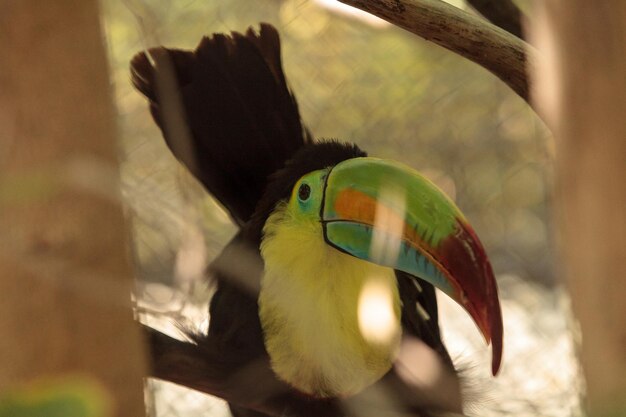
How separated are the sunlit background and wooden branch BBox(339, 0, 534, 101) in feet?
2.83

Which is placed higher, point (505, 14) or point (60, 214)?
point (505, 14)

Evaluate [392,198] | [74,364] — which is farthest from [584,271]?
[392,198]

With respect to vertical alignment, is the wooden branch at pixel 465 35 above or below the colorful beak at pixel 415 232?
above

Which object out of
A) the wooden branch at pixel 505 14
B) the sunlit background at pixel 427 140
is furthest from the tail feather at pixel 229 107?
the wooden branch at pixel 505 14

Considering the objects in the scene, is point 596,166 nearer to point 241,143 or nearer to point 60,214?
point 60,214

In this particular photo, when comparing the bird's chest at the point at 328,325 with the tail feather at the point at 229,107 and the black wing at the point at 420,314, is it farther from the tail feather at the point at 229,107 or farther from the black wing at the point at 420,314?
the tail feather at the point at 229,107

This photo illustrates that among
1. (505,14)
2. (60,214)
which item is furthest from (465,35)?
(60,214)

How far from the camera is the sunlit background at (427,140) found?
1989mm

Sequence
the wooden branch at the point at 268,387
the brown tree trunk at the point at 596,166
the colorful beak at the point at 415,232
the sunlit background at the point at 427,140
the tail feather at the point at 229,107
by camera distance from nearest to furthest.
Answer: the brown tree trunk at the point at 596,166, the colorful beak at the point at 415,232, the wooden branch at the point at 268,387, the tail feather at the point at 229,107, the sunlit background at the point at 427,140

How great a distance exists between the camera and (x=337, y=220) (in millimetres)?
1255

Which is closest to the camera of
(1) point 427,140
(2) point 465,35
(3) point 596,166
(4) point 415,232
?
(3) point 596,166

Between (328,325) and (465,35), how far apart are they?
60 centimetres

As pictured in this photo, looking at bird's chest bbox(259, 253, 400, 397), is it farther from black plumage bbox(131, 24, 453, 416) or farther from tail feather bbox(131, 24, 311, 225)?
tail feather bbox(131, 24, 311, 225)

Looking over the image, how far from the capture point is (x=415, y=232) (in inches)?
41.9
